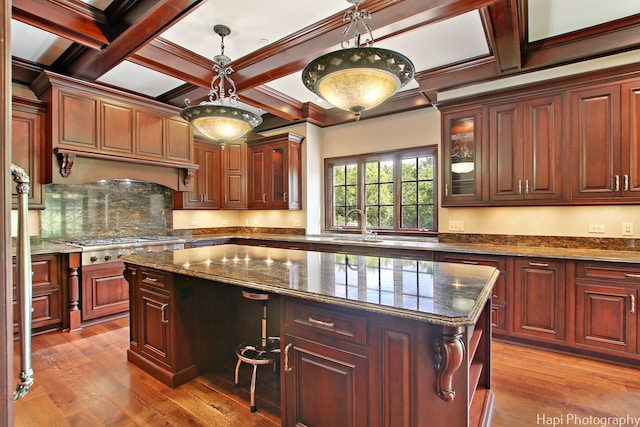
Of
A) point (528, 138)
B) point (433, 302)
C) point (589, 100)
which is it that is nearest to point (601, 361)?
point (528, 138)

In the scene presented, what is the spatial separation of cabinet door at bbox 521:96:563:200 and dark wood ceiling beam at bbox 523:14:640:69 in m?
0.36

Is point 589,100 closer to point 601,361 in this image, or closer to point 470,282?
point 601,361

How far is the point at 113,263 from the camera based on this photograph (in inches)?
148

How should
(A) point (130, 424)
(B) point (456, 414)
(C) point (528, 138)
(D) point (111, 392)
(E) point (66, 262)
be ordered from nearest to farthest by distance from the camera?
(B) point (456, 414)
(A) point (130, 424)
(D) point (111, 392)
(C) point (528, 138)
(E) point (66, 262)

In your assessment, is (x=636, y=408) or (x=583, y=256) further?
(x=583, y=256)

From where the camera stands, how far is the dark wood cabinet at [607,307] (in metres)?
2.60

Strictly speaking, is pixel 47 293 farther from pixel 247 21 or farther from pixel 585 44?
pixel 585 44

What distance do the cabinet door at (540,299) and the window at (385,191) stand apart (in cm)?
140

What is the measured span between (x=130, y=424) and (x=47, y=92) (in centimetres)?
354

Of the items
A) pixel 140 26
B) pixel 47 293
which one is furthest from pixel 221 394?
pixel 140 26

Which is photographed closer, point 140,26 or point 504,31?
point 140,26

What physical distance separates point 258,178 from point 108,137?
87.1 inches

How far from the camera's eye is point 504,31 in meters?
2.65

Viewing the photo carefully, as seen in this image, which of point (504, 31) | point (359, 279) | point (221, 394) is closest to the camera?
point (359, 279)
